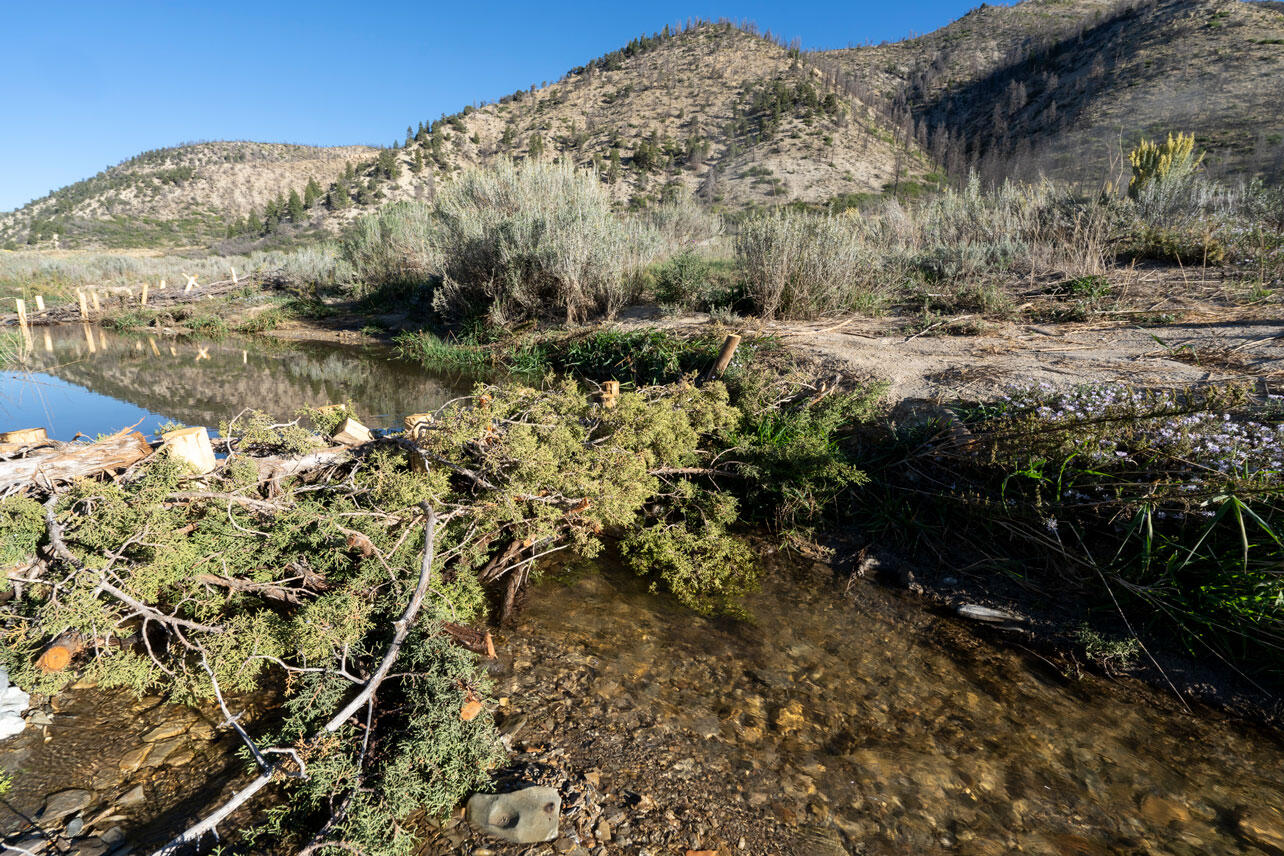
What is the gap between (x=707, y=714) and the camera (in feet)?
7.83

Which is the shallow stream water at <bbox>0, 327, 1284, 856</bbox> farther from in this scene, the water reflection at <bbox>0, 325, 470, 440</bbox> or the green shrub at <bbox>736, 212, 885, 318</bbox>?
the green shrub at <bbox>736, 212, 885, 318</bbox>

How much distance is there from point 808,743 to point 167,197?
211ft

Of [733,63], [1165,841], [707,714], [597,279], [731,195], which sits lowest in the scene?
[1165,841]

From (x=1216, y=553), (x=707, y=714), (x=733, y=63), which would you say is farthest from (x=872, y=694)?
(x=733, y=63)

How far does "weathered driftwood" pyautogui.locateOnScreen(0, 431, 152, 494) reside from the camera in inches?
98.3

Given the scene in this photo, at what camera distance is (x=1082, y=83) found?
33438 mm

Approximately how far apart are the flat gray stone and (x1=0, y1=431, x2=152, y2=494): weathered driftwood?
2317 millimetres

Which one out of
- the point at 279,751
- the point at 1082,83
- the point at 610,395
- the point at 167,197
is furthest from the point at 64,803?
the point at 167,197

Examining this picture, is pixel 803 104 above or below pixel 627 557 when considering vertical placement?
above

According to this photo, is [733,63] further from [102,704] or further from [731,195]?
[102,704]

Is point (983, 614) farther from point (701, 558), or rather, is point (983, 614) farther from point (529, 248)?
point (529, 248)

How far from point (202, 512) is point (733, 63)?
51.2m

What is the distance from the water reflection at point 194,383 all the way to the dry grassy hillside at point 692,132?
882 inches

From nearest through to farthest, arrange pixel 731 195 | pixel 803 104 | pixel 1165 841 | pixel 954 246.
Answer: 1. pixel 1165 841
2. pixel 954 246
3. pixel 731 195
4. pixel 803 104
